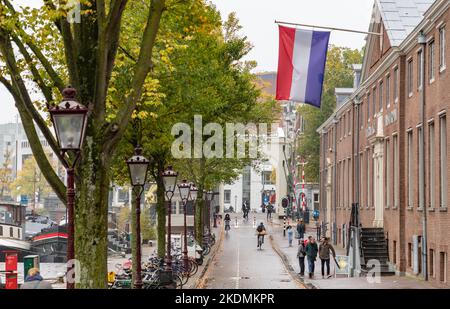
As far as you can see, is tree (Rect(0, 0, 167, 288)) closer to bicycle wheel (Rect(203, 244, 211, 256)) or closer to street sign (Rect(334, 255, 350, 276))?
street sign (Rect(334, 255, 350, 276))

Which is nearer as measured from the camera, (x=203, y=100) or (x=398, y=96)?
(x=203, y=100)

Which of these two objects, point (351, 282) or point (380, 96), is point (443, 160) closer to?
point (351, 282)

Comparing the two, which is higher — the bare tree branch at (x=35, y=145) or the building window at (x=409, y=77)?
the building window at (x=409, y=77)

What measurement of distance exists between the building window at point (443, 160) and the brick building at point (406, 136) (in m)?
0.03

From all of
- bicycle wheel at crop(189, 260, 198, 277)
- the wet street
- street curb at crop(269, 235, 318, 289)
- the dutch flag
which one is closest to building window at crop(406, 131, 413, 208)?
street curb at crop(269, 235, 318, 289)

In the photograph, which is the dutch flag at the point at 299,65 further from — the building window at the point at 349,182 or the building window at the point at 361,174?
the building window at the point at 349,182

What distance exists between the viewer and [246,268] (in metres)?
42.6

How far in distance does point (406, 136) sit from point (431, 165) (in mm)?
5408

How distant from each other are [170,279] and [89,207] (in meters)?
13.6

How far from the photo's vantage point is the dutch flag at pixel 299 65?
990 inches

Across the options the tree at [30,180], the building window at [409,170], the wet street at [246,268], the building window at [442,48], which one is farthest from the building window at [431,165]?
the tree at [30,180]

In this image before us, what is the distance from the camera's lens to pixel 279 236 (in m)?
72.7
